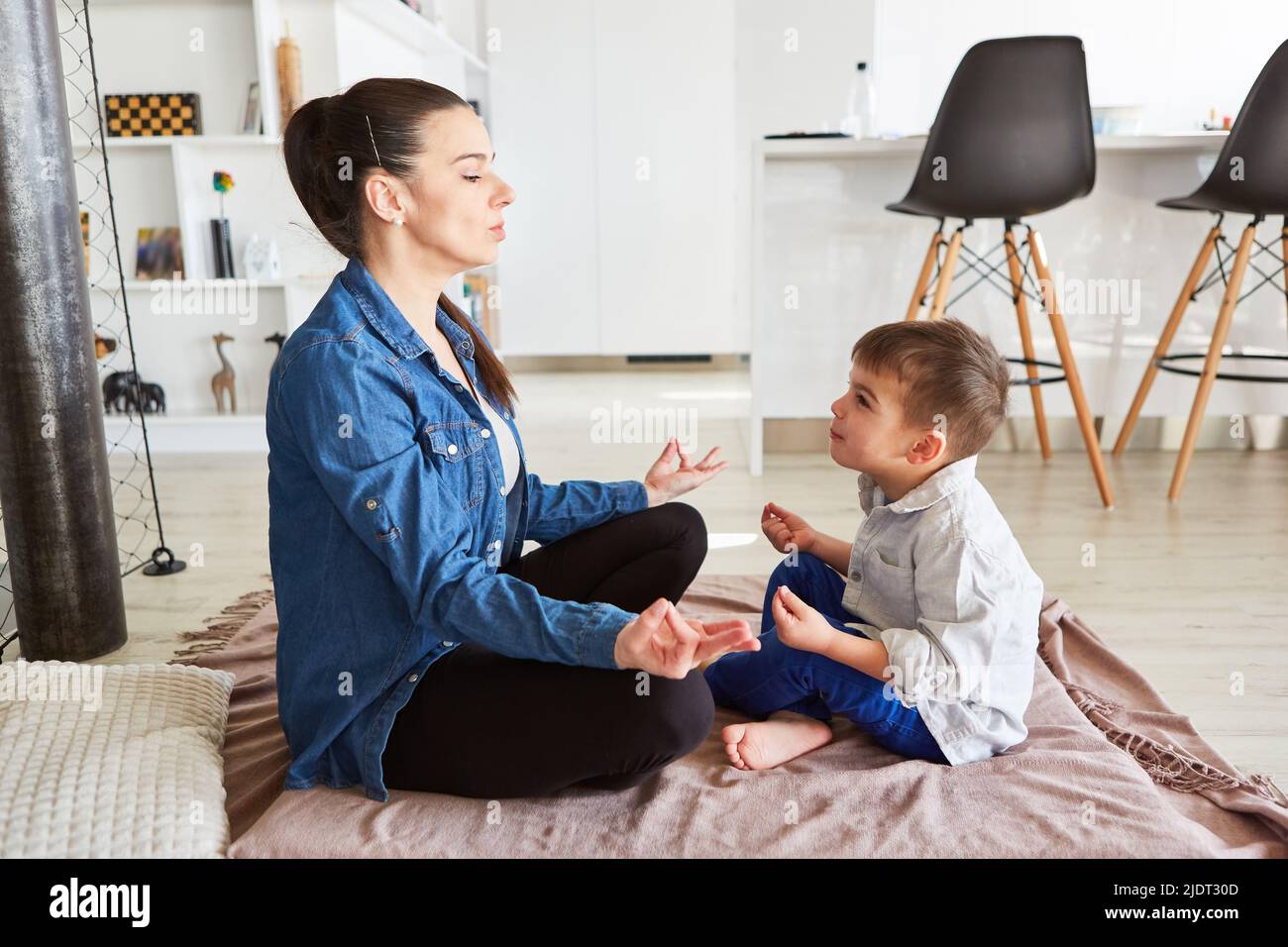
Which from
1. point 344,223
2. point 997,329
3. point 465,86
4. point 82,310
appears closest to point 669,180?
point 465,86

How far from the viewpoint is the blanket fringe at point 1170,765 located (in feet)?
4.77

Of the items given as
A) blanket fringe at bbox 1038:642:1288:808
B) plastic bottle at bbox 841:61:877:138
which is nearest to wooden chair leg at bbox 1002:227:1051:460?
plastic bottle at bbox 841:61:877:138

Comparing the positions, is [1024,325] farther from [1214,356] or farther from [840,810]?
[840,810]

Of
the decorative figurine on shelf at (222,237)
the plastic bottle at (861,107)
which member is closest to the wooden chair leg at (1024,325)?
the plastic bottle at (861,107)

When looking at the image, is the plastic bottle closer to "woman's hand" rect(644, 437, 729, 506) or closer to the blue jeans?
"woman's hand" rect(644, 437, 729, 506)

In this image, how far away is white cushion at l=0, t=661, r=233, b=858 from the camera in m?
1.22

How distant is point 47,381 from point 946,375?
1436 millimetres

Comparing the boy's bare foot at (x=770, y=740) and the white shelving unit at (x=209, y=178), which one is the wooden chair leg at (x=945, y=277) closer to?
the boy's bare foot at (x=770, y=740)

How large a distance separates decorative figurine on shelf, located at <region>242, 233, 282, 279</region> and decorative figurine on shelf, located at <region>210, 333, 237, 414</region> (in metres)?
0.25

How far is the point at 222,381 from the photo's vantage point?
3842 mm

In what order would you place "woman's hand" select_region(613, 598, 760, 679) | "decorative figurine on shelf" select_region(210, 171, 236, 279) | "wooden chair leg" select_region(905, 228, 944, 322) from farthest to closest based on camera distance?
"decorative figurine on shelf" select_region(210, 171, 236, 279) < "wooden chair leg" select_region(905, 228, 944, 322) < "woman's hand" select_region(613, 598, 760, 679)

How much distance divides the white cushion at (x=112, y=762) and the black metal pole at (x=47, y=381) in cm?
33

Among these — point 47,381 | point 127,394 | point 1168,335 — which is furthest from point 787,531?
point 127,394

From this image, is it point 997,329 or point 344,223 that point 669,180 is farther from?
point 344,223
